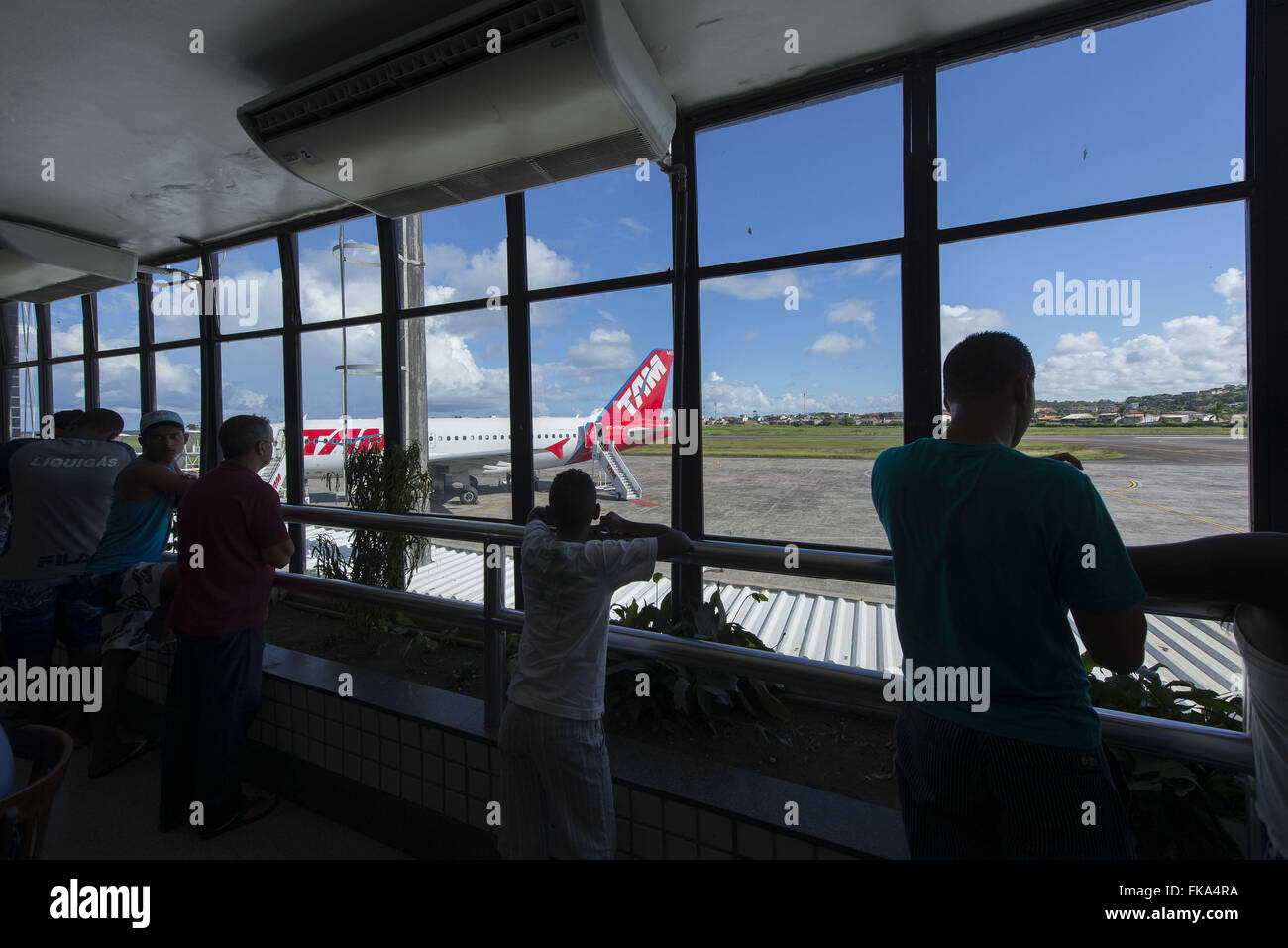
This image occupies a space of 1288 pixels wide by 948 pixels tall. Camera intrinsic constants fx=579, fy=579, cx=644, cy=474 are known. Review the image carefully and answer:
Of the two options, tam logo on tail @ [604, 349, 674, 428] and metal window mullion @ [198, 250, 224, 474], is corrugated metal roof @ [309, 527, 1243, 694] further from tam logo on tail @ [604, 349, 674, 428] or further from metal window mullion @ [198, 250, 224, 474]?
tam logo on tail @ [604, 349, 674, 428]

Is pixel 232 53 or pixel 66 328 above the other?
pixel 232 53

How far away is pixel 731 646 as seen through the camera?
1325 millimetres

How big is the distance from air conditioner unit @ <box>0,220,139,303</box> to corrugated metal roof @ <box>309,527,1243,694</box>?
2.60 metres

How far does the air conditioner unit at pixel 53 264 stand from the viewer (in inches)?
165

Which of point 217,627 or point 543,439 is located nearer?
point 217,627

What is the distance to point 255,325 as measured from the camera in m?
4.75

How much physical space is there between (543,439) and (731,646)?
682 inches

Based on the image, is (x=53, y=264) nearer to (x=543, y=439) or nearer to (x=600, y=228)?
(x=600, y=228)

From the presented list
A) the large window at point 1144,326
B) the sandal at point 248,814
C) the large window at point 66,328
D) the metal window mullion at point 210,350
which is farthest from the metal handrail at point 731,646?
the large window at point 66,328

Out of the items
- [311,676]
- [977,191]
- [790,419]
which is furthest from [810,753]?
[977,191]

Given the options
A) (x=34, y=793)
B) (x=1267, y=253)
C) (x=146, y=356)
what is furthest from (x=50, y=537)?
(x=1267, y=253)

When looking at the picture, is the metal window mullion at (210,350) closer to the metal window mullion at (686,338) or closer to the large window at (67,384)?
the large window at (67,384)

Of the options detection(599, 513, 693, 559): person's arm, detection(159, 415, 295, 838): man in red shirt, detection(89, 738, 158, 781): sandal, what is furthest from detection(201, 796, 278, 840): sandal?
detection(599, 513, 693, 559): person's arm

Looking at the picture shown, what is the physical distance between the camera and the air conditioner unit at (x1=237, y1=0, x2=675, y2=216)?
6.47 ft
